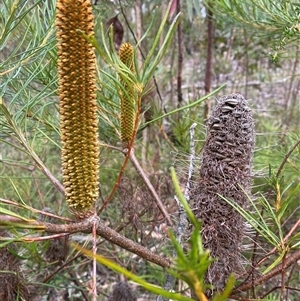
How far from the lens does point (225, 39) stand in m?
2.39

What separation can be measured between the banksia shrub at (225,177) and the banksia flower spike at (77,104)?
0.16 metres

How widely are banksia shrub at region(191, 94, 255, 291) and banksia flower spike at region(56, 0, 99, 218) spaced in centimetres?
16

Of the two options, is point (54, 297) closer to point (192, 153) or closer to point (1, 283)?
point (1, 283)

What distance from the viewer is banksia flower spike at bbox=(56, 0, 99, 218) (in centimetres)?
40

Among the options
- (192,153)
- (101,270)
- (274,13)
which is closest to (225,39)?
(101,270)

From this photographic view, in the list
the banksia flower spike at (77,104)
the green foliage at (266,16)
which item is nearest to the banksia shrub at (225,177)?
the banksia flower spike at (77,104)

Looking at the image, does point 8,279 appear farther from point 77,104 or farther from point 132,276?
point 132,276

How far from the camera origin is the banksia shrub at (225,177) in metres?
0.55

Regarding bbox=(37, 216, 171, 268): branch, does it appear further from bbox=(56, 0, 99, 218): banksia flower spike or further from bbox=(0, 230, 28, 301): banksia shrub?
bbox=(0, 230, 28, 301): banksia shrub

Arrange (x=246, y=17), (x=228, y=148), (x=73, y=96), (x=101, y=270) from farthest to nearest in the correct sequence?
(x=101, y=270) → (x=246, y=17) → (x=228, y=148) → (x=73, y=96)

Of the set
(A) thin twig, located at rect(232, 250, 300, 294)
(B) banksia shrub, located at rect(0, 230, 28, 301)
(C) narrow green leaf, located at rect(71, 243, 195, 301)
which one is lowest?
(B) banksia shrub, located at rect(0, 230, 28, 301)

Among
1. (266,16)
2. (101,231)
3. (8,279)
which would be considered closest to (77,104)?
(101,231)

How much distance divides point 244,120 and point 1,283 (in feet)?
1.53

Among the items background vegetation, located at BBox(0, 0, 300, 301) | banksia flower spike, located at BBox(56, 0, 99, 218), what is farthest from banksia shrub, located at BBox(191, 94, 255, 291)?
banksia flower spike, located at BBox(56, 0, 99, 218)
